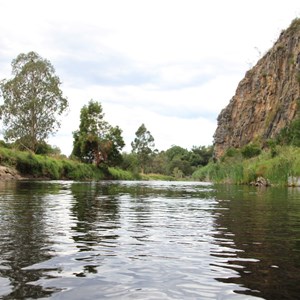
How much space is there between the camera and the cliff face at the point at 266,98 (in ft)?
214

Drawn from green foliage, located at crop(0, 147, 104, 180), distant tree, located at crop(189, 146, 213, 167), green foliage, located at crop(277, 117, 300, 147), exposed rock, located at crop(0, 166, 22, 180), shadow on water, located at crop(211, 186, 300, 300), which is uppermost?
distant tree, located at crop(189, 146, 213, 167)

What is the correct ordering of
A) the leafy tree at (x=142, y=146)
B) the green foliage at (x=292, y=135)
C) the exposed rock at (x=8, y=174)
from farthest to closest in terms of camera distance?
the leafy tree at (x=142, y=146) < the exposed rock at (x=8, y=174) < the green foliage at (x=292, y=135)

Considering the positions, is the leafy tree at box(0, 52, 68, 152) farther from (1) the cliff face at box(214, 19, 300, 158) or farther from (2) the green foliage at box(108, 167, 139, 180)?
(1) the cliff face at box(214, 19, 300, 158)

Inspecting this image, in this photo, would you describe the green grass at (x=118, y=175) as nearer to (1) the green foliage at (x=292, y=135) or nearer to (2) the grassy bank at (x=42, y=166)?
(2) the grassy bank at (x=42, y=166)

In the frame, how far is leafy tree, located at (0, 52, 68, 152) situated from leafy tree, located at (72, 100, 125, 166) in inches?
485

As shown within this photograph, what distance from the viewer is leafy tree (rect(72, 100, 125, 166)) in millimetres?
74438

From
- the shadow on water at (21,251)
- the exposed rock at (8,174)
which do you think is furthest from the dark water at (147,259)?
the exposed rock at (8,174)

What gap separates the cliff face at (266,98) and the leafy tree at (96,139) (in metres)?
23.9

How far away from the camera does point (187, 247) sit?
5.71m

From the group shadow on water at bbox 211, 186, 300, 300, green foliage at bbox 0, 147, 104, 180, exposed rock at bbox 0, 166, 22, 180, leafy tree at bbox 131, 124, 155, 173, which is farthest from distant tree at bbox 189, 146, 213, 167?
shadow on water at bbox 211, 186, 300, 300

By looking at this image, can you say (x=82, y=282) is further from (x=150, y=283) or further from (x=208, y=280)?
(x=208, y=280)

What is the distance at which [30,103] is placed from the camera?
199 feet

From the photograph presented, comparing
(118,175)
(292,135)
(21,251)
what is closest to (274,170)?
Result: (292,135)

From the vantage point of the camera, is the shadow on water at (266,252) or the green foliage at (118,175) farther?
the green foliage at (118,175)
